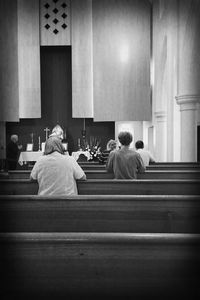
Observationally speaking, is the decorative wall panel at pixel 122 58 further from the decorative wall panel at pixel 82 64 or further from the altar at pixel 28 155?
the altar at pixel 28 155

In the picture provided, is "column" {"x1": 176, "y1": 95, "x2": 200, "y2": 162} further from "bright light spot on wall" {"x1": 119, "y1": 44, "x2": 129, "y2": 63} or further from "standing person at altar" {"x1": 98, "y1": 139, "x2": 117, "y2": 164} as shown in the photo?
"bright light spot on wall" {"x1": 119, "y1": 44, "x2": 129, "y2": 63}

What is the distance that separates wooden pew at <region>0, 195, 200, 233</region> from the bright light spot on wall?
939 centimetres

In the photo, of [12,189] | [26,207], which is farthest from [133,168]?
[26,207]

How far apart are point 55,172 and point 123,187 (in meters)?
0.76

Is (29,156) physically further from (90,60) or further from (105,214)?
(105,214)

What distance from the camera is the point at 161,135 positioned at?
36.0 ft

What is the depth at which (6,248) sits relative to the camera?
156cm

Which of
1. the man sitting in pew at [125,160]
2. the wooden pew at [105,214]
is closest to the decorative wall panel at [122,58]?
the man sitting in pew at [125,160]

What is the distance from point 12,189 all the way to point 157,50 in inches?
330

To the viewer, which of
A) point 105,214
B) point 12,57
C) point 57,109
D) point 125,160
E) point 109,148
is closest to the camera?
point 105,214

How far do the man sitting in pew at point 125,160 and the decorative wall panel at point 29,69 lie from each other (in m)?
8.11

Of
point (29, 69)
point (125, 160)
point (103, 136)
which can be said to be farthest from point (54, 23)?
point (125, 160)

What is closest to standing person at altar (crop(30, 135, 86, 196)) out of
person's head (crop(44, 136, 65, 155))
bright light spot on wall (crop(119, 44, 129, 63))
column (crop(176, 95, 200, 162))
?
person's head (crop(44, 136, 65, 155))

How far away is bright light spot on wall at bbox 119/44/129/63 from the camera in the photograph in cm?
1153
